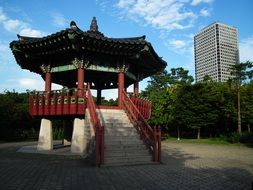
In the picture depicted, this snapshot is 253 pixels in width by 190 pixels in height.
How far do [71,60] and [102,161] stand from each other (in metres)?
7.92

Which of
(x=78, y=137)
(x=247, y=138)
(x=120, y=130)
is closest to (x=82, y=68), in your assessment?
(x=78, y=137)

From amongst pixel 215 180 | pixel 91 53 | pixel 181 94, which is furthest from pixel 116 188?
pixel 181 94

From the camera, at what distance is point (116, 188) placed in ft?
27.9

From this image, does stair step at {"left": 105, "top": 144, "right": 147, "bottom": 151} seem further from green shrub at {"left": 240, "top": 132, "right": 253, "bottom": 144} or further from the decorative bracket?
green shrub at {"left": 240, "top": 132, "right": 253, "bottom": 144}

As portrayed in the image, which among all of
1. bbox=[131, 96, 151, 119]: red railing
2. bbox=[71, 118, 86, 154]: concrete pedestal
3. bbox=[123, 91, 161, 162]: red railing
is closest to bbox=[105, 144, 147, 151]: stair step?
bbox=[123, 91, 161, 162]: red railing

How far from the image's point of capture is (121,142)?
1449 cm

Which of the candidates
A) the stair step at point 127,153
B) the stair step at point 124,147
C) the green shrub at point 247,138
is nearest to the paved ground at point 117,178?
the stair step at point 127,153

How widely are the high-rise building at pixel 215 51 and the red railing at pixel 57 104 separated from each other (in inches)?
3481

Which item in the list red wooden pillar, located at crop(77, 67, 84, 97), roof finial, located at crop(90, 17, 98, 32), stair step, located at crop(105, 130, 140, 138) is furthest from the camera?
roof finial, located at crop(90, 17, 98, 32)

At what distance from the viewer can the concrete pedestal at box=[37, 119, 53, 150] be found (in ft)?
63.7

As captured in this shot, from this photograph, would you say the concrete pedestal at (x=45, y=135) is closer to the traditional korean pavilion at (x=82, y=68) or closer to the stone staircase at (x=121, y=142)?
the traditional korean pavilion at (x=82, y=68)

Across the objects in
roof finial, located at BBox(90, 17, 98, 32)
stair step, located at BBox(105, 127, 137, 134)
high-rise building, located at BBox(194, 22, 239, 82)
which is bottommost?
stair step, located at BBox(105, 127, 137, 134)

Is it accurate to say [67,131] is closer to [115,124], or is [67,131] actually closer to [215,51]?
[115,124]

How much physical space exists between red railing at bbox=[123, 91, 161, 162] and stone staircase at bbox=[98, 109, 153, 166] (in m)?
0.26
